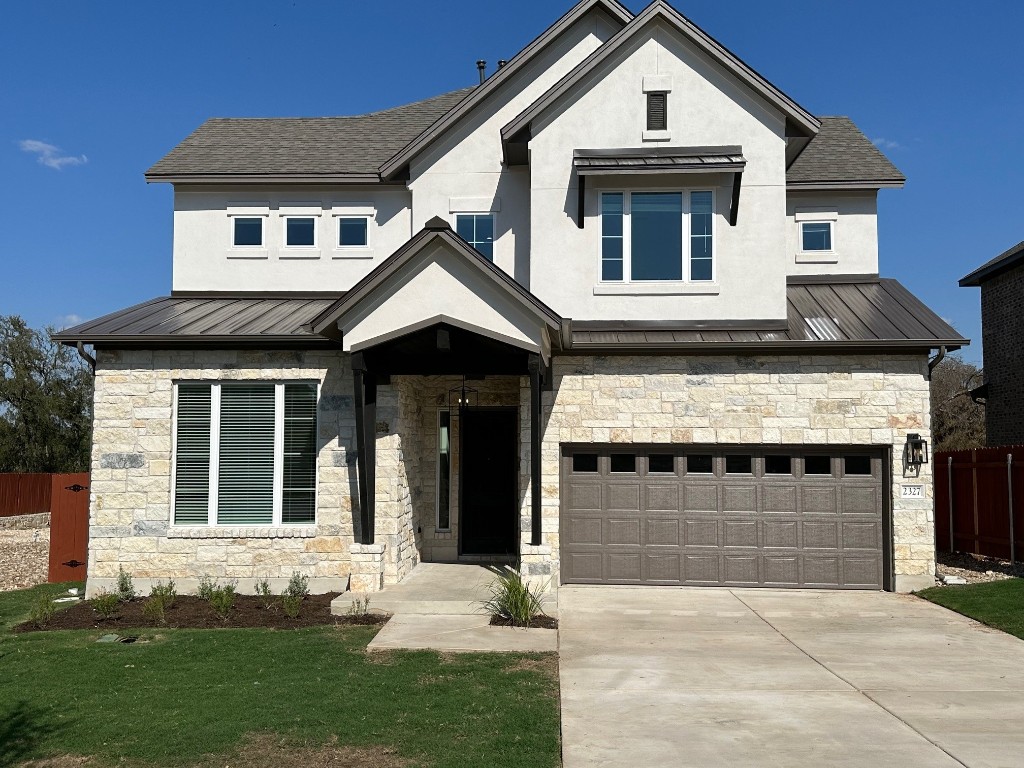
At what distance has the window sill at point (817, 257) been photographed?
15656mm

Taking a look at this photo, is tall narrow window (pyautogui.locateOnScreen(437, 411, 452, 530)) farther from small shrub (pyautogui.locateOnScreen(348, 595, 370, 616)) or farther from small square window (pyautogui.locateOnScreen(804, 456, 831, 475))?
small square window (pyautogui.locateOnScreen(804, 456, 831, 475))

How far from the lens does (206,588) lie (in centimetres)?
1232

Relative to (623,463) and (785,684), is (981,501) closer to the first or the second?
(623,463)

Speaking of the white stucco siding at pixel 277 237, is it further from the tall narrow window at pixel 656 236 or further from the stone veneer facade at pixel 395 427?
the tall narrow window at pixel 656 236

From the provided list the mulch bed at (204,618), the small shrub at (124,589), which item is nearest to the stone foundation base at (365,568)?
the mulch bed at (204,618)

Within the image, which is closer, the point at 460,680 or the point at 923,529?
the point at 460,680

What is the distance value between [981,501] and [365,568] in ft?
38.3

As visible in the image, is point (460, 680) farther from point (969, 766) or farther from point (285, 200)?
point (285, 200)

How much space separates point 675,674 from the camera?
8359 mm

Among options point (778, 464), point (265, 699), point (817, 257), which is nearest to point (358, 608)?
point (265, 699)

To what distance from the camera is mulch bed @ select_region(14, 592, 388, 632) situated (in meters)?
10.8

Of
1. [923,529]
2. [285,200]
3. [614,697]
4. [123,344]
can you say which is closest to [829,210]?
[923,529]

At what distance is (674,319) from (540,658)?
21.8 ft

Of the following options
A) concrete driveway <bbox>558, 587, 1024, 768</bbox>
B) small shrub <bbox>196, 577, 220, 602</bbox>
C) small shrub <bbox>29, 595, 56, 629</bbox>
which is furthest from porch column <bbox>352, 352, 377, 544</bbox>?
small shrub <bbox>29, 595, 56, 629</bbox>
